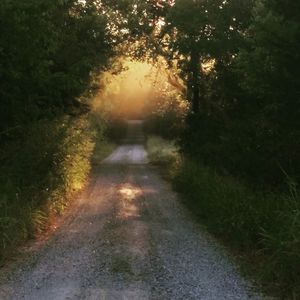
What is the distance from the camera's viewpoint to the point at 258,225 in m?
9.37

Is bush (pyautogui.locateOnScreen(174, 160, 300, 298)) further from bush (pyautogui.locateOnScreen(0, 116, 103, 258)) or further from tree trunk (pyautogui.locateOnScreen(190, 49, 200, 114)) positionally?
tree trunk (pyautogui.locateOnScreen(190, 49, 200, 114))

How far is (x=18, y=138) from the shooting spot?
553 inches

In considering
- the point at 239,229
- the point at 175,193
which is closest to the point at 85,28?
the point at 175,193

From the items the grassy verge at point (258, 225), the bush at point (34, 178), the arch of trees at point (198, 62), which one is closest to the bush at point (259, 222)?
the grassy verge at point (258, 225)

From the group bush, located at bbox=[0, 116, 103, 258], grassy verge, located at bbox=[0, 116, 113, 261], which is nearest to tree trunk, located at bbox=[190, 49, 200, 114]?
grassy verge, located at bbox=[0, 116, 113, 261]

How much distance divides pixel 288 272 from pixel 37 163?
787cm

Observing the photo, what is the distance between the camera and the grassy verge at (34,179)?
989cm

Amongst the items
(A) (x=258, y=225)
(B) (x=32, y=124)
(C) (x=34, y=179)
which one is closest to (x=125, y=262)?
(A) (x=258, y=225)

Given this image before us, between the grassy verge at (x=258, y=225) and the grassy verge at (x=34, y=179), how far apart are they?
A: 371cm

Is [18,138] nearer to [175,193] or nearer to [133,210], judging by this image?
[133,210]

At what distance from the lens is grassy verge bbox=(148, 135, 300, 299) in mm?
7215

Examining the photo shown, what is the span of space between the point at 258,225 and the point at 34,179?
6.02 metres

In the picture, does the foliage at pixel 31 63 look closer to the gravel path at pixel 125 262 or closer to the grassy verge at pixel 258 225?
the gravel path at pixel 125 262

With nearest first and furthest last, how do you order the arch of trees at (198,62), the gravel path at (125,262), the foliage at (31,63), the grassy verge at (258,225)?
the gravel path at (125,262) → the grassy verge at (258,225) → the arch of trees at (198,62) → the foliage at (31,63)
